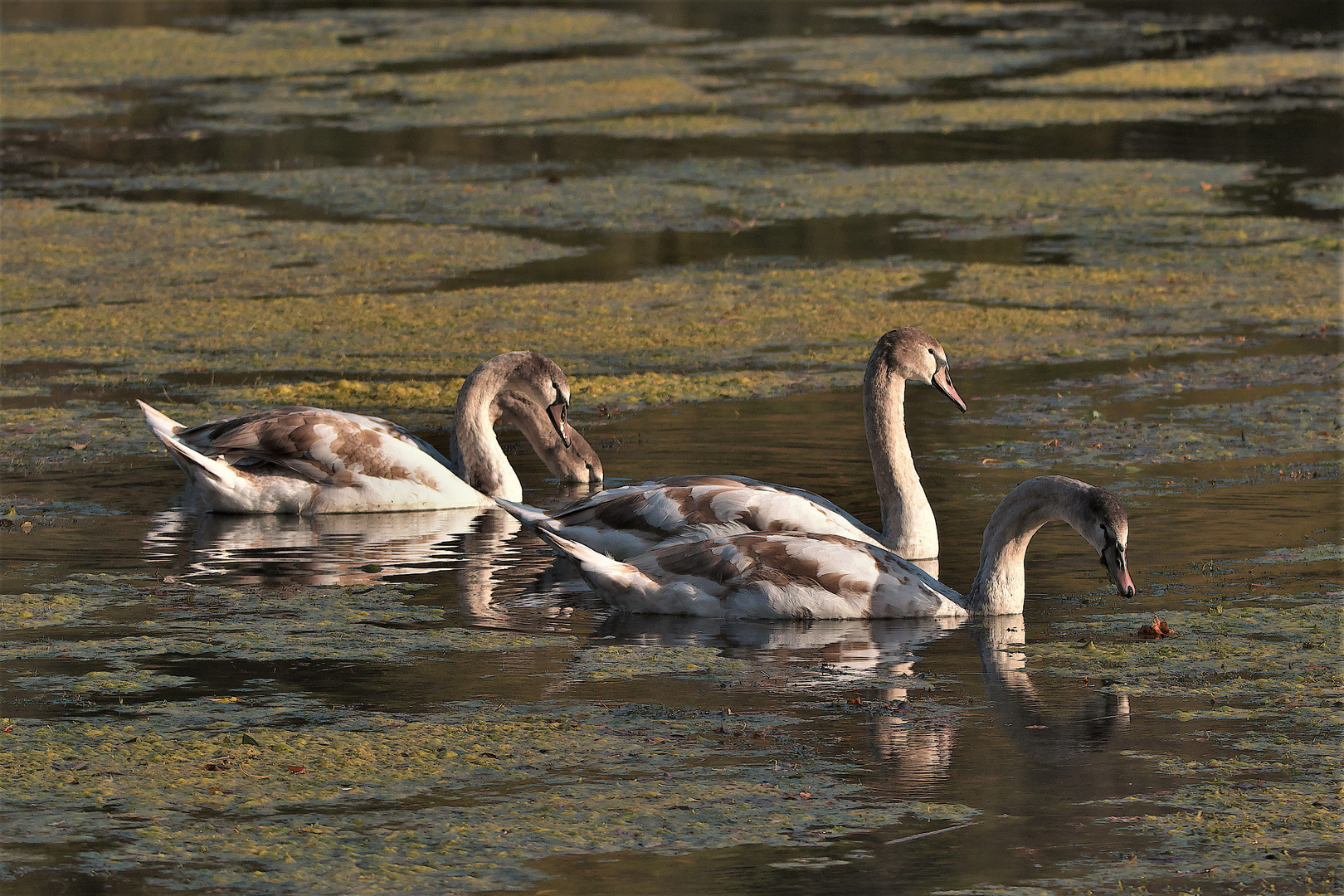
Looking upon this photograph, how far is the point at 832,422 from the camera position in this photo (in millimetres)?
14562

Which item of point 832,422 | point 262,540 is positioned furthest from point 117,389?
point 832,422

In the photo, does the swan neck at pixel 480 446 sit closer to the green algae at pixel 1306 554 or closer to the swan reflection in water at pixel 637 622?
the swan reflection in water at pixel 637 622

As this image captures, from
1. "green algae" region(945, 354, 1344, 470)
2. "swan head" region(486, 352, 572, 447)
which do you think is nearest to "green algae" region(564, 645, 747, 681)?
"swan head" region(486, 352, 572, 447)

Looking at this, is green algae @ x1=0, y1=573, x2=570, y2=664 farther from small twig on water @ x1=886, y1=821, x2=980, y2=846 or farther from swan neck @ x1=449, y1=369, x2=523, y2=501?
small twig on water @ x1=886, y1=821, x2=980, y2=846

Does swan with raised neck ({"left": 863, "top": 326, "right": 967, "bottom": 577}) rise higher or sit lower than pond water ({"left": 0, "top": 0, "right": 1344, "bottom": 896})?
higher

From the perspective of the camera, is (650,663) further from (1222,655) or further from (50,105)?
(50,105)

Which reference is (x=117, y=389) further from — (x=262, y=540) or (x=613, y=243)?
(x=613, y=243)

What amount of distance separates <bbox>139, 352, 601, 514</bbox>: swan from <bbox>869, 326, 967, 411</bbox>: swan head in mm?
2535

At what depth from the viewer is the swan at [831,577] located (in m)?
9.51

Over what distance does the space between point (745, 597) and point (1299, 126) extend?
24.3 metres

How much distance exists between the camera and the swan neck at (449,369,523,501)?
13133 millimetres

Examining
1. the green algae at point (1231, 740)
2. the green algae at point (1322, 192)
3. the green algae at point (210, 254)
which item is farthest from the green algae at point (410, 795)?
the green algae at point (1322, 192)

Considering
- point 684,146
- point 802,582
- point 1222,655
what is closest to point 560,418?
point 802,582

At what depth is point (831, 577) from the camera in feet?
31.4
